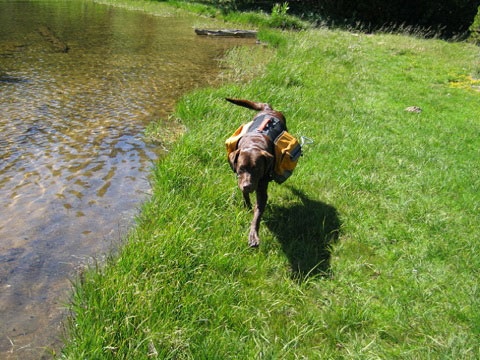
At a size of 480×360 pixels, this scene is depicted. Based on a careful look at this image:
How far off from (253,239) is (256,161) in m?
0.83

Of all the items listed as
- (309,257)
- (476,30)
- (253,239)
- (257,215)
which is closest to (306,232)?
(309,257)

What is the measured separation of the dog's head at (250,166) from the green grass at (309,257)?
63 centimetres

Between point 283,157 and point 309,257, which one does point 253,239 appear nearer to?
point 309,257

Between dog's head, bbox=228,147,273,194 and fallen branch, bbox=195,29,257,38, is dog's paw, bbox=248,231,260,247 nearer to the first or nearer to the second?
dog's head, bbox=228,147,273,194

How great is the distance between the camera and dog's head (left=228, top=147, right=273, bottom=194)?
4.50 metres

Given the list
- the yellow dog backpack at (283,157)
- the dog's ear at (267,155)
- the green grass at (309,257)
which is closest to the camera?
the green grass at (309,257)

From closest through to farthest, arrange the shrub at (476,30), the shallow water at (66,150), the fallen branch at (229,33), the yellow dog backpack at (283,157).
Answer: the shallow water at (66,150)
the yellow dog backpack at (283,157)
the shrub at (476,30)
the fallen branch at (229,33)

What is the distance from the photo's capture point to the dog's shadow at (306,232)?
4.52 m

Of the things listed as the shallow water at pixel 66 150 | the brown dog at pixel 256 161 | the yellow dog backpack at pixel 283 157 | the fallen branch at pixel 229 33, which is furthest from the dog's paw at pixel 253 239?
the fallen branch at pixel 229 33

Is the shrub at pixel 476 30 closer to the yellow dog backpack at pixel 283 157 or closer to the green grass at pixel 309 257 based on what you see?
the green grass at pixel 309 257

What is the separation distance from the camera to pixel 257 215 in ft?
15.4

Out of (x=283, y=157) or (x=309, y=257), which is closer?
(x=309, y=257)

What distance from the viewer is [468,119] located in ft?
30.0

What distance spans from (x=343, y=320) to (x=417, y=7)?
981 inches
